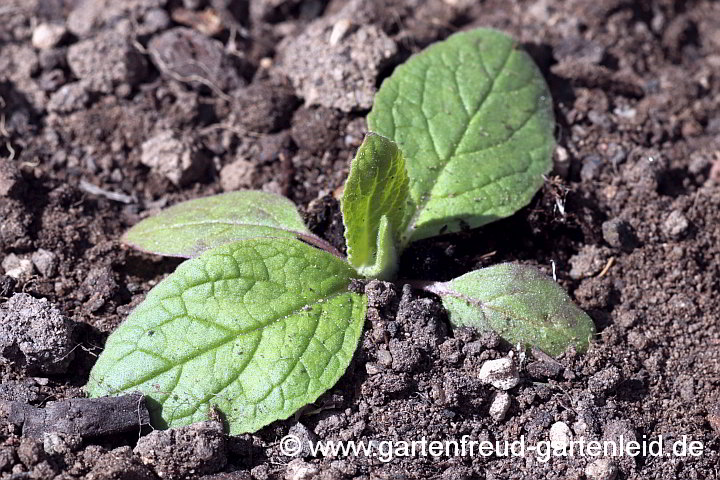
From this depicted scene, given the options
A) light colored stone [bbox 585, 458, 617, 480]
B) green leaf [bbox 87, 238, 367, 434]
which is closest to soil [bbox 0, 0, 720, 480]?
light colored stone [bbox 585, 458, 617, 480]

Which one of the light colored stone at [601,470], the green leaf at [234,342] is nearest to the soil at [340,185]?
the light colored stone at [601,470]

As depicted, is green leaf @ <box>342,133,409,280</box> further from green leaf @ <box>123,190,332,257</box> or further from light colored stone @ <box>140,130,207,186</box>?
light colored stone @ <box>140,130,207,186</box>

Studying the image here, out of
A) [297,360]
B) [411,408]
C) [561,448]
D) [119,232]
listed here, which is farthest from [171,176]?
[561,448]

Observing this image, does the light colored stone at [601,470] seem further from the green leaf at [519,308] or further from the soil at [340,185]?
the green leaf at [519,308]

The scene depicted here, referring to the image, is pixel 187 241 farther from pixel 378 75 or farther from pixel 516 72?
pixel 516 72

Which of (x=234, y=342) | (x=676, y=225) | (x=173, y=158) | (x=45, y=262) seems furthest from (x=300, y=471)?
(x=676, y=225)
